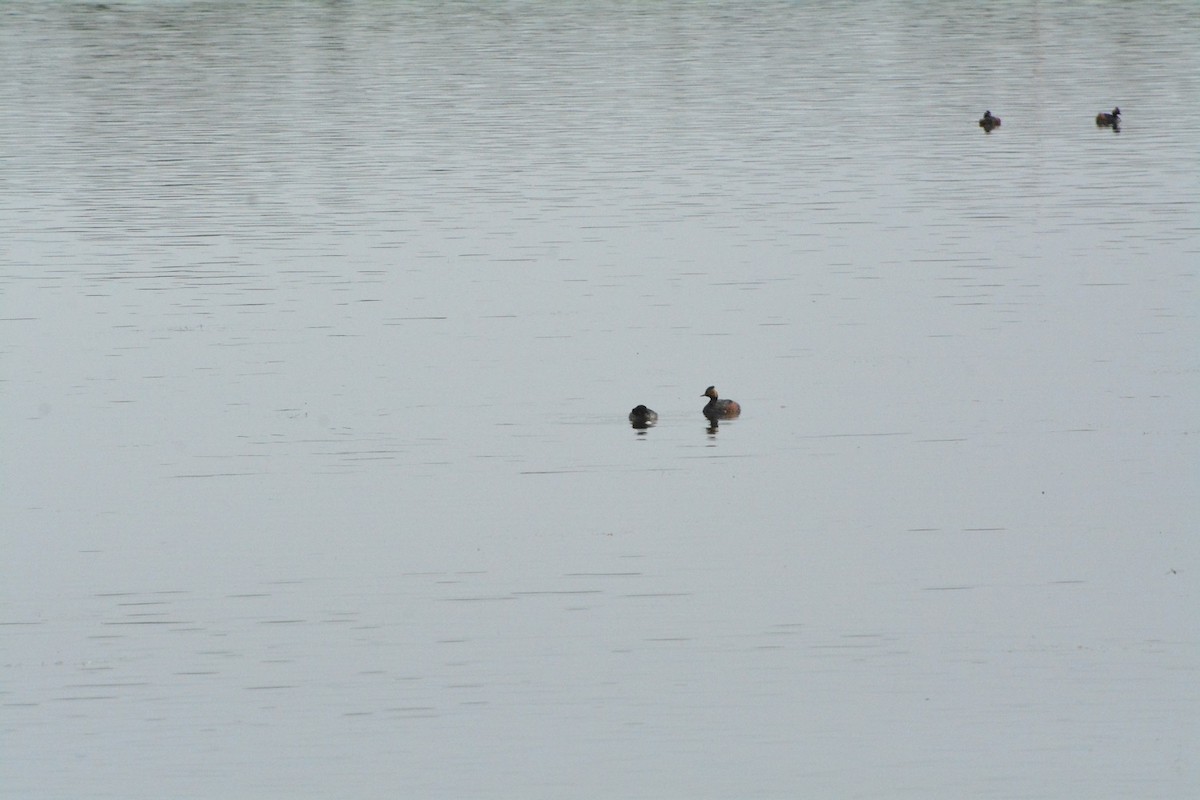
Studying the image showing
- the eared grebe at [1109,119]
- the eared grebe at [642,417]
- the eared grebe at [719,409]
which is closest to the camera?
the eared grebe at [642,417]

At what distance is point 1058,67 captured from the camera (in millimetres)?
70688

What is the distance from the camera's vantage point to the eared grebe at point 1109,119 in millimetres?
52844

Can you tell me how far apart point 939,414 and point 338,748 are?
11.7 meters

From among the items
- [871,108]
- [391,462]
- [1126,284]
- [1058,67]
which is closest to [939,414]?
[391,462]

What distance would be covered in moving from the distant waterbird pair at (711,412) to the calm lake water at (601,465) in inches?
4.9

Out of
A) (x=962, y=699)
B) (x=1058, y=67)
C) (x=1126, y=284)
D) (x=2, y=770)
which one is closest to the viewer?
(x=2, y=770)

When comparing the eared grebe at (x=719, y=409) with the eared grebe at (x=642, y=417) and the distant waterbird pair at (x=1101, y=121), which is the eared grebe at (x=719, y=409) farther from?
the distant waterbird pair at (x=1101, y=121)

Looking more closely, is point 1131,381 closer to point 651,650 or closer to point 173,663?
point 651,650

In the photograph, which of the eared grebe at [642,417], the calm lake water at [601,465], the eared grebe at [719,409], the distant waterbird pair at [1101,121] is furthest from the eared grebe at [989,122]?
the eared grebe at [642,417]

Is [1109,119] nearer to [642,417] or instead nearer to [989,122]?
[989,122]

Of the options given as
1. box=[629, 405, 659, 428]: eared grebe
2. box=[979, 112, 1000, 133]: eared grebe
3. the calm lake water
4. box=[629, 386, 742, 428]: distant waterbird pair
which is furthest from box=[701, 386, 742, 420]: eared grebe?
box=[979, 112, 1000, 133]: eared grebe

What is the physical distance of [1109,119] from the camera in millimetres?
53125

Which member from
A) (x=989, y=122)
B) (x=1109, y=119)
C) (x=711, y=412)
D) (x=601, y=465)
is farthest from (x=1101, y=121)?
(x=601, y=465)

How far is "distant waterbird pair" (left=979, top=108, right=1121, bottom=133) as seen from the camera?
5294 cm
